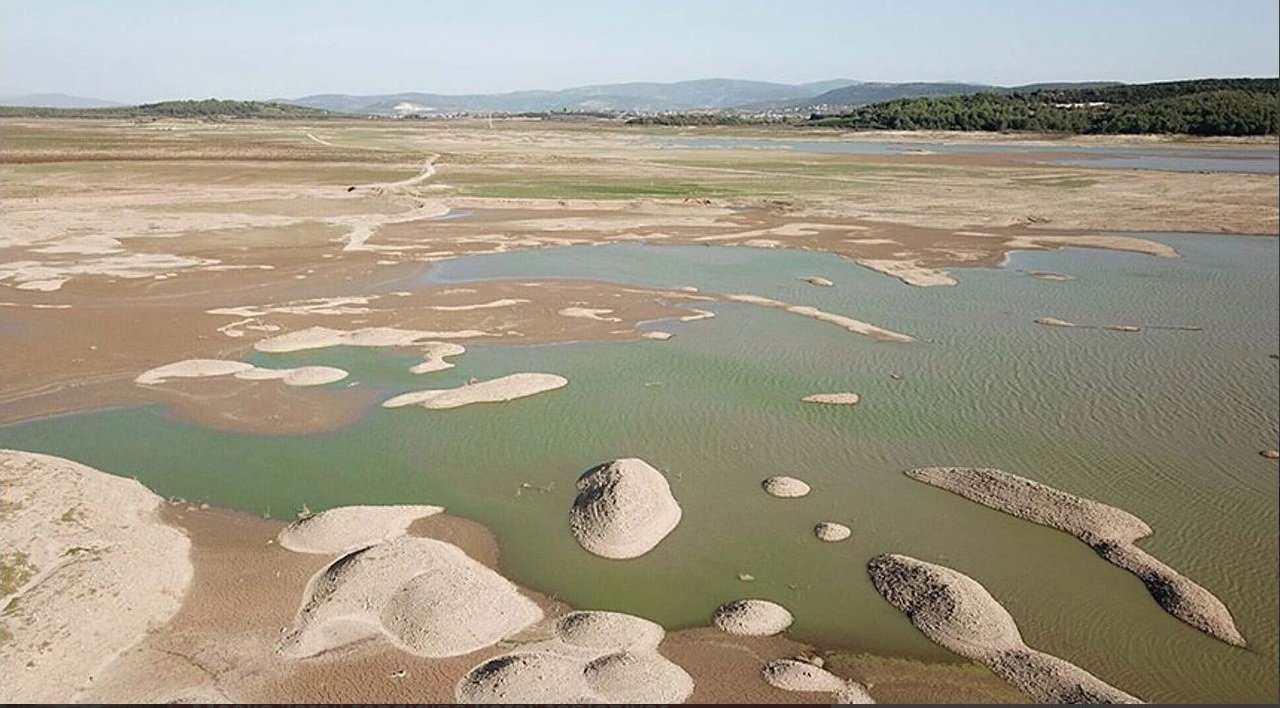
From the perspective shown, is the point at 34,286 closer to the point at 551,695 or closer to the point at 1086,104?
the point at 551,695

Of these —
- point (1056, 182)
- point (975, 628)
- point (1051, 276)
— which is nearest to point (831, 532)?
point (975, 628)

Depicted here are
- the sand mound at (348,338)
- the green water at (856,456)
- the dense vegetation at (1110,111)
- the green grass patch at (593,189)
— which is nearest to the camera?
the green water at (856,456)

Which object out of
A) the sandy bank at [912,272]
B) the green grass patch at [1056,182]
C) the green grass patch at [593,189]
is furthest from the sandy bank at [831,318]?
the green grass patch at [1056,182]

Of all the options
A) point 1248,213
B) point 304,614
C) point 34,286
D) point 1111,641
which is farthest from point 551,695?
point 1248,213

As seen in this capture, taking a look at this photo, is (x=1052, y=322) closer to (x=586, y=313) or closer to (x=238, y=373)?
(x=586, y=313)

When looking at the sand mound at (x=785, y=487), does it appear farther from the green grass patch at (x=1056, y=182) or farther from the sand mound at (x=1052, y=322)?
the green grass patch at (x=1056, y=182)

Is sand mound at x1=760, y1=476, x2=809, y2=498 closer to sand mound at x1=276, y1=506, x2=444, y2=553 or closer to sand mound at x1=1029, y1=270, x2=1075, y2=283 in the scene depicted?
sand mound at x1=276, y1=506, x2=444, y2=553

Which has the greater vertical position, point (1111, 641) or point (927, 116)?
point (927, 116)
